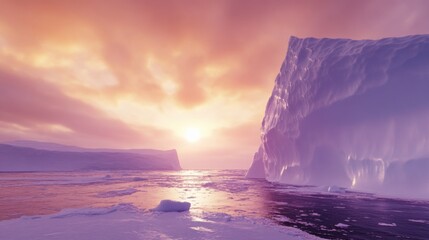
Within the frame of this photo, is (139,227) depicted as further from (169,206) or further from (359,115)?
(359,115)

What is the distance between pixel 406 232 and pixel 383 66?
17749mm

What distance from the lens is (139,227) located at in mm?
9242

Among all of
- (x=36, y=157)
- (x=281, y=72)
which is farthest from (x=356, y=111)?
(x=36, y=157)

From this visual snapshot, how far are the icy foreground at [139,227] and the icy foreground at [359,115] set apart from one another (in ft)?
47.5

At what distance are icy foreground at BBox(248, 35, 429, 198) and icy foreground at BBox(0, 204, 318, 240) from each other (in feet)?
47.5

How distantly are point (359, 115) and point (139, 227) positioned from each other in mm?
20924

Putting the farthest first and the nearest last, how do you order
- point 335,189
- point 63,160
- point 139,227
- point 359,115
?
1. point 63,160
2. point 359,115
3. point 335,189
4. point 139,227

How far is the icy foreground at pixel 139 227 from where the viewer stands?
26.7 ft

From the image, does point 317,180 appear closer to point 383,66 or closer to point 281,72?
point 383,66

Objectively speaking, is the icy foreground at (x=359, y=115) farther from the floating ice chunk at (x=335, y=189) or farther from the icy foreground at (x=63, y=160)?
the icy foreground at (x=63, y=160)

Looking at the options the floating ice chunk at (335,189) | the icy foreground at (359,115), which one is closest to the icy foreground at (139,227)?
the icy foreground at (359,115)

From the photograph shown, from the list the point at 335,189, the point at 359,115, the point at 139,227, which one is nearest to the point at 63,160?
the point at 335,189

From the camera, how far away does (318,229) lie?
1011 cm

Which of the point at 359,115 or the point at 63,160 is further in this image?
the point at 63,160
